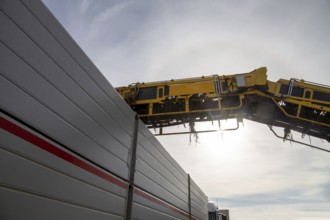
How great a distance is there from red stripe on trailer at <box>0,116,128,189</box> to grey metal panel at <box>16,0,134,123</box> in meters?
0.75

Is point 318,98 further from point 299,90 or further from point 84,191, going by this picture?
point 84,191

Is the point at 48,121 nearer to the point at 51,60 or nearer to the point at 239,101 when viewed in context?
the point at 51,60

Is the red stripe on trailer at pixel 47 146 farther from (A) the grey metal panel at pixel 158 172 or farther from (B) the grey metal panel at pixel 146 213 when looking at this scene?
(A) the grey metal panel at pixel 158 172

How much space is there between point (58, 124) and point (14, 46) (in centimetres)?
62

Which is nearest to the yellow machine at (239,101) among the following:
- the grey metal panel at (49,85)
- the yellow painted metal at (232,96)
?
the yellow painted metal at (232,96)

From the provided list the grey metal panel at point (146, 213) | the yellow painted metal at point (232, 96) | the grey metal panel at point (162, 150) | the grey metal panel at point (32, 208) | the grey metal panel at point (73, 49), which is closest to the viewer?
the grey metal panel at point (32, 208)

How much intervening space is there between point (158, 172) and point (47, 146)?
2.59m

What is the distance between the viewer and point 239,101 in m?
7.48

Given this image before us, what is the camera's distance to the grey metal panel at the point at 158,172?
3539 mm

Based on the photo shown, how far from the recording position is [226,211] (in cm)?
1510

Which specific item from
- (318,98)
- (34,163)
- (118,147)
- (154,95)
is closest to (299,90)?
(318,98)

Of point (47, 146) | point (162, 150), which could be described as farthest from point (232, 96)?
point (47, 146)

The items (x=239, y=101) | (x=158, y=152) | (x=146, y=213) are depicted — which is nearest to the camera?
(x=146, y=213)

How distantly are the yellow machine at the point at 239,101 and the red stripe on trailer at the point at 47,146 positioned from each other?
5.11 metres
